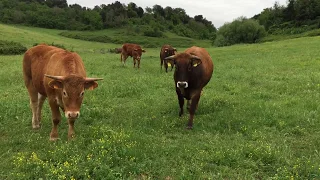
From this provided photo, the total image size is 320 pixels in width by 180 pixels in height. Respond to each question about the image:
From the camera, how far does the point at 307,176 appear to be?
18.7 feet

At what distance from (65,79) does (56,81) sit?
19cm

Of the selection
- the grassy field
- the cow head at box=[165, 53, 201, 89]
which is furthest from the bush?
the cow head at box=[165, 53, 201, 89]

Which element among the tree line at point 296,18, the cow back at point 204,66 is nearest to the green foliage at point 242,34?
the tree line at point 296,18

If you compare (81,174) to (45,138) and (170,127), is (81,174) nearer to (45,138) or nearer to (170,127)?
(45,138)

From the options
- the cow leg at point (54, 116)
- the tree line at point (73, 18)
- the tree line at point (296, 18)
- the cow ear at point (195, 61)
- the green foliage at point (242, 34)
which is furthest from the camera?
the tree line at point (73, 18)

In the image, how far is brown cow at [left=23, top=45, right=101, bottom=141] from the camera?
6387mm

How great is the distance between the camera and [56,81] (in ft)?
20.9

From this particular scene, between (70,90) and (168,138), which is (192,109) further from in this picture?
(70,90)

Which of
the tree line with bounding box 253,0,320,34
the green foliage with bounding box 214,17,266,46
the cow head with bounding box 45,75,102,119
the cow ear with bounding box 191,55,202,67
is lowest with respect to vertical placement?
the cow head with bounding box 45,75,102,119

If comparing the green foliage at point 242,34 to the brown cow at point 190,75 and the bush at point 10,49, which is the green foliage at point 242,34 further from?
the brown cow at point 190,75

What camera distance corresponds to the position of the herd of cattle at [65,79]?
6402 millimetres

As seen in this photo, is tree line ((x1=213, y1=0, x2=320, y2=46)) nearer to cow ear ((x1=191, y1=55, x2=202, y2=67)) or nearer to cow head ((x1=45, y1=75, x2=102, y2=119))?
cow ear ((x1=191, y1=55, x2=202, y2=67))

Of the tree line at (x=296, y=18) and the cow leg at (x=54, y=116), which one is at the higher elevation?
the tree line at (x=296, y=18)

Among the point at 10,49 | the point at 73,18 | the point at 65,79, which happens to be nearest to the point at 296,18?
the point at 73,18
